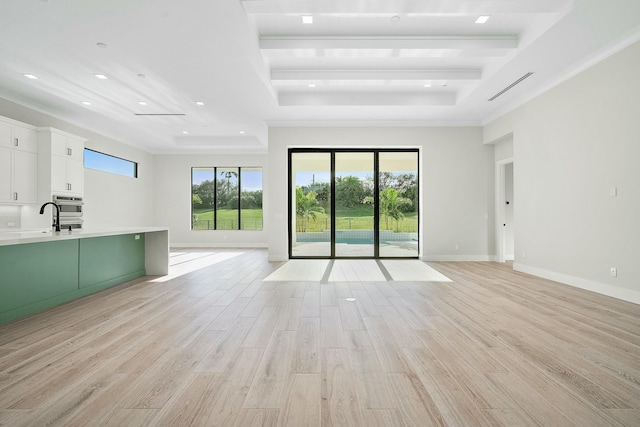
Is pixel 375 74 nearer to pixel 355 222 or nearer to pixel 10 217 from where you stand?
pixel 355 222

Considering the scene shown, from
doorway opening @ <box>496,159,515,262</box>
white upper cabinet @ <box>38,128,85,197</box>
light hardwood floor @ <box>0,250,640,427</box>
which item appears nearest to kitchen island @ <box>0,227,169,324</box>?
light hardwood floor @ <box>0,250,640,427</box>

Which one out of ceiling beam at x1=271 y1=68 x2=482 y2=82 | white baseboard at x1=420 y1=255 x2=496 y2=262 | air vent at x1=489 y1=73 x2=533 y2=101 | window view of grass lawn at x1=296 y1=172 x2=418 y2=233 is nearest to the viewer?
air vent at x1=489 y1=73 x2=533 y2=101

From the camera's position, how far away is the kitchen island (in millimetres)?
3189

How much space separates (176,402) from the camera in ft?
5.83

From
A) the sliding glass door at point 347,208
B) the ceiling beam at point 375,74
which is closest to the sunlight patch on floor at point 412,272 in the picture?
the sliding glass door at point 347,208

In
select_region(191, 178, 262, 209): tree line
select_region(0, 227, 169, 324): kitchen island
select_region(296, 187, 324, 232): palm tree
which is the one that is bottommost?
select_region(0, 227, 169, 324): kitchen island

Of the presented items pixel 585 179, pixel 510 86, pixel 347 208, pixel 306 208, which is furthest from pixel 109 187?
pixel 585 179

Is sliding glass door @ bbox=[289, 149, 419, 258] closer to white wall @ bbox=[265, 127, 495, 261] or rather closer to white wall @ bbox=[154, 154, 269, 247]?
white wall @ bbox=[265, 127, 495, 261]

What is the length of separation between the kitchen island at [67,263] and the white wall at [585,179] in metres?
6.33

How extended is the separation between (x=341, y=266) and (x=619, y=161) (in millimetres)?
4522

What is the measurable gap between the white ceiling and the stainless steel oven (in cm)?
177

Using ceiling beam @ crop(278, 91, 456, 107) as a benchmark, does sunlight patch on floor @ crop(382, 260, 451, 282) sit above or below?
below

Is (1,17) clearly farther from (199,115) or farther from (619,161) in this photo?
(619,161)

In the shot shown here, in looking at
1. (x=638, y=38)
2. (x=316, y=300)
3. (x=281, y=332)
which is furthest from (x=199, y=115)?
(x=638, y=38)
